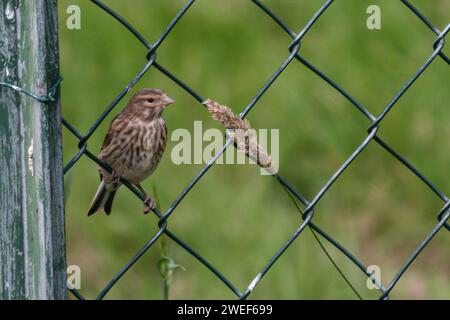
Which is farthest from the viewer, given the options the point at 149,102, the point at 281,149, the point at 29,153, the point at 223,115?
the point at 281,149

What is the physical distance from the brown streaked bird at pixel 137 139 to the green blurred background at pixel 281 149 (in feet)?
2.50

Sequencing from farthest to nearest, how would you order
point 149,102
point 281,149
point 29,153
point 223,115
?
point 281,149
point 149,102
point 223,115
point 29,153

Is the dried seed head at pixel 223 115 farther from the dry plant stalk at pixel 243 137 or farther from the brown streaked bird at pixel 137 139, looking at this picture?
the brown streaked bird at pixel 137 139

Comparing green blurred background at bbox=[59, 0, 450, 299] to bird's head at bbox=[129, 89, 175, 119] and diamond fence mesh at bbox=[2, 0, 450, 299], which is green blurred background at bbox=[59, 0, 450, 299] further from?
diamond fence mesh at bbox=[2, 0, 450, 299]

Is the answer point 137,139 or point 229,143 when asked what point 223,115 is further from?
point 137,139

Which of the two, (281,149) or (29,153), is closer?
(29,153)

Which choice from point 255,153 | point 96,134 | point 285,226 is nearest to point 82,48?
point 96,134

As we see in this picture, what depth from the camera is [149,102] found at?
345cm

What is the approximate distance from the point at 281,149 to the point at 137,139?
172 cm

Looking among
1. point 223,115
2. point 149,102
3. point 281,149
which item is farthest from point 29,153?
point 281,149

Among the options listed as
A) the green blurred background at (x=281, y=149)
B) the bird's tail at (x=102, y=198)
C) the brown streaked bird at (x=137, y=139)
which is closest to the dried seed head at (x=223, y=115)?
the brown streaked bird at (x=137, y=139)

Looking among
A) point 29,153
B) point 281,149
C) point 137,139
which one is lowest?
point 29,153

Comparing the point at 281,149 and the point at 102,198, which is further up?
the point at 281,149

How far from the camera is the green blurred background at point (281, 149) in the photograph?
4.41 metres
